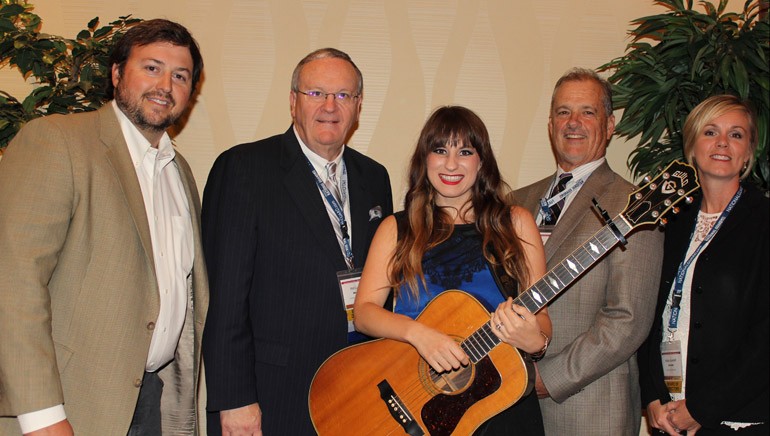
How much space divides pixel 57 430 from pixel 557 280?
163cm

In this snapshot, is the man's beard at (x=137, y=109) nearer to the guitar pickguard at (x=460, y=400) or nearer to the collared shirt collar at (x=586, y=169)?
the guitar pickguard at (x=460, y=400)

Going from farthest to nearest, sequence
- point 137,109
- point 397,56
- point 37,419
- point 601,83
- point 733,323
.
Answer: point 397,56, point 601,83, point 137,109, point 733,323, point 37,419

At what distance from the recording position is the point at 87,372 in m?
2.06

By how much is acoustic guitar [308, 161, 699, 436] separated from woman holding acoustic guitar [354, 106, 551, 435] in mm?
46

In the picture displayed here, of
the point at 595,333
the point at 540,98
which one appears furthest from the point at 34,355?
the point at 540,98

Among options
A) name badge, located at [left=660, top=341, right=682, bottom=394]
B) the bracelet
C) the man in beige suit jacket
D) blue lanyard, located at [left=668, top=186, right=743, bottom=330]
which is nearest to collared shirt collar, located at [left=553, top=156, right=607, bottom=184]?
blue lanyard, located at [left=668, top=186, right=743, bottom=330]

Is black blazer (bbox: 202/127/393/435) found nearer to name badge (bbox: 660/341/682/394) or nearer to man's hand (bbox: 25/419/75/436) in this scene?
man's hand (bbox: 25/419/75/436)

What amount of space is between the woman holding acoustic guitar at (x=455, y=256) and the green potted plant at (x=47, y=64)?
1.70 meters

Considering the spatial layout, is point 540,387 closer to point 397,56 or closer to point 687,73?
point 687,73

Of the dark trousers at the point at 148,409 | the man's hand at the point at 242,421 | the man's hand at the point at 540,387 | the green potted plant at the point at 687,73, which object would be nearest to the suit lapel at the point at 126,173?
the dark trousers at the point at 148,409

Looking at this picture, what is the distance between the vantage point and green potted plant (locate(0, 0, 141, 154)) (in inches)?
111

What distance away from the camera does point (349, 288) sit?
2512mm

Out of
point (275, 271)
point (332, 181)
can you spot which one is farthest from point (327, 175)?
point (275, 271)

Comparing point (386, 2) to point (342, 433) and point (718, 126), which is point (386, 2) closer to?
point (718, 126)
